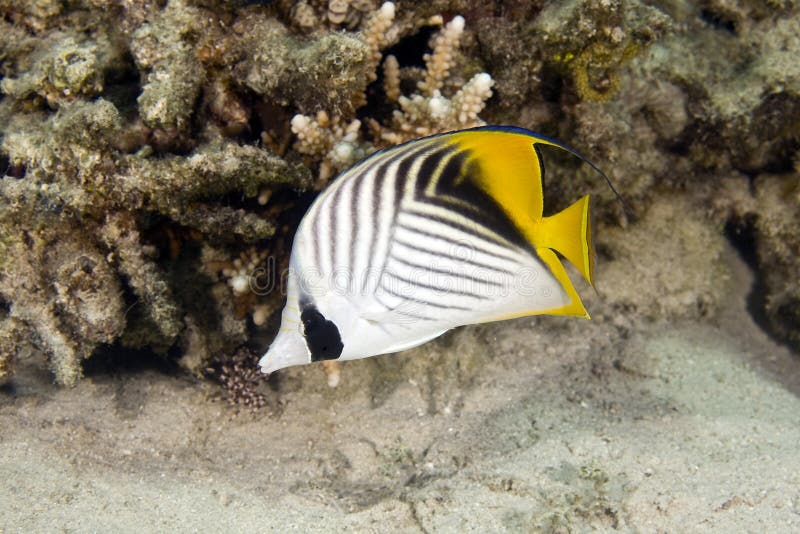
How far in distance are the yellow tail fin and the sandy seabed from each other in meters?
1.06

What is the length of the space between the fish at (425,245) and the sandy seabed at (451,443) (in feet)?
2.86

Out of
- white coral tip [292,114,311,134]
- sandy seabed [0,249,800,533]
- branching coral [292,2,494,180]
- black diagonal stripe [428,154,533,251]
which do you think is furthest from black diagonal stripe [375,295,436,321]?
white coral tip [292,114,311,134]

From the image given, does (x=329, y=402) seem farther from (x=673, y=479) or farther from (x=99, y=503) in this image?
(x=673, y=479)

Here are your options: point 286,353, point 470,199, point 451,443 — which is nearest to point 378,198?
point 470,199

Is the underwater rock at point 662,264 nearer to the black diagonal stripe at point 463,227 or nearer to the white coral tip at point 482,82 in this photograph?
the white coral tip at point 482,82

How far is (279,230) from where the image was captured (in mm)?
2855

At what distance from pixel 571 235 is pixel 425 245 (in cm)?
46

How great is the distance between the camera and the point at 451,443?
2.68 m

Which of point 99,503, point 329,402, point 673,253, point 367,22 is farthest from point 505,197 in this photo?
point 673,253

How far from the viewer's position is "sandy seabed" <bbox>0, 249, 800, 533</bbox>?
7.14 ft

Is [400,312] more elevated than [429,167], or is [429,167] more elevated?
[429,167]

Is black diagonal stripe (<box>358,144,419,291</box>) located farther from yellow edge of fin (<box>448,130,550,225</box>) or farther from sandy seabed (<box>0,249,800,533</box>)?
sandy seabed (<box>0,249,800,533</box>)

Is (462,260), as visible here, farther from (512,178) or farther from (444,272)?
(512,178)

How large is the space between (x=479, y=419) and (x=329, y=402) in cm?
78
